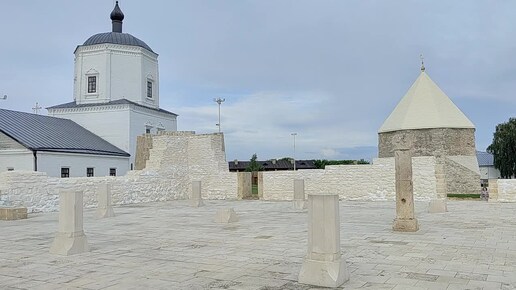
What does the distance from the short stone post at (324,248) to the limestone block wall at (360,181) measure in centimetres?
1588

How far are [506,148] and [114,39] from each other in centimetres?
4391

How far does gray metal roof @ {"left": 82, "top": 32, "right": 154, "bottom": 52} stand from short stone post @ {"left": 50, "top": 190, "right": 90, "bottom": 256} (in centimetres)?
2888

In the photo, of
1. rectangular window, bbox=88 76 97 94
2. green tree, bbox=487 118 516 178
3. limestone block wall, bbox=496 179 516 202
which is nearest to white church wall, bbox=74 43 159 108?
rectangular window, bbox=88 76 97 94

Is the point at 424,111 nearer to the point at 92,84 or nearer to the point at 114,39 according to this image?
the point at 114,39

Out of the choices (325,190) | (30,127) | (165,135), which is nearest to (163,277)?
(325,190)

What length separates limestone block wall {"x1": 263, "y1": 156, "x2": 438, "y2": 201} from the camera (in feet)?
67.0

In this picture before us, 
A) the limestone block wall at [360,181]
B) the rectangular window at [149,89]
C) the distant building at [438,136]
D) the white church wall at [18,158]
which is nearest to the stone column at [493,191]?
the limestone block wall at [360,181]

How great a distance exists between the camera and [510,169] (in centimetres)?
4988

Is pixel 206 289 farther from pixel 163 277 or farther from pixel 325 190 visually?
pixel 325 190

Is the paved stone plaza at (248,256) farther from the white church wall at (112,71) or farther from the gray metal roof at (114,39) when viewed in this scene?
the gray metal roof at (114,39)

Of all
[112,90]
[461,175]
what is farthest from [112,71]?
[461,175]

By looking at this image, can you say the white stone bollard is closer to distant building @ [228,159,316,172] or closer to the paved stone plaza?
the paved stone plaza

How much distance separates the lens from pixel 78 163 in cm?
2806

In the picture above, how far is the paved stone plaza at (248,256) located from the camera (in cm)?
573
